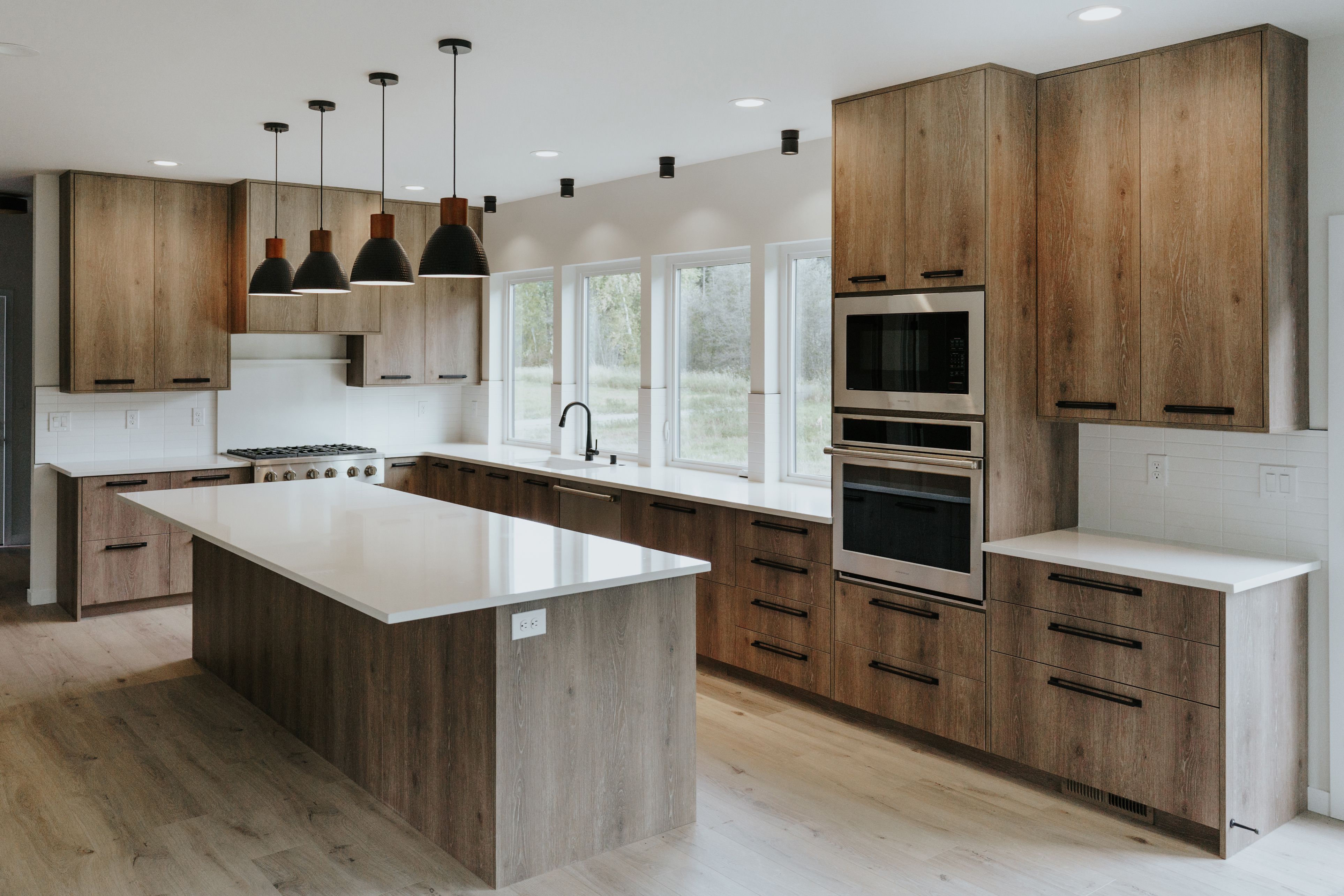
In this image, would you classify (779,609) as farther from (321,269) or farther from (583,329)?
(583,329)

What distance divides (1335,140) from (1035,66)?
962mm

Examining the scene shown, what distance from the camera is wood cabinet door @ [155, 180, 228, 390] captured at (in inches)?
238

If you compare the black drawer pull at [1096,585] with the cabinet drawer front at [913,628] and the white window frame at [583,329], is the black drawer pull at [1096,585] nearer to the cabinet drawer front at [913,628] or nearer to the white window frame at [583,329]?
the cabinet drawer front at [913,628]

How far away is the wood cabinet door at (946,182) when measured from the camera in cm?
360

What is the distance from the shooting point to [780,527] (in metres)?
4.37

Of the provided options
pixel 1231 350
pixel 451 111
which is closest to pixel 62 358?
pixel 451 111

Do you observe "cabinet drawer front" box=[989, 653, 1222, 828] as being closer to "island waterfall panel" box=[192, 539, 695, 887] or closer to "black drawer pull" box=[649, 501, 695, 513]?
"island waterfall panel" box=[192, 539, 695, 887]

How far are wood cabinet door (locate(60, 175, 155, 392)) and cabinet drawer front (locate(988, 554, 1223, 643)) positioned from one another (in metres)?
4.90

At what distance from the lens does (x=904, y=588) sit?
3914mm

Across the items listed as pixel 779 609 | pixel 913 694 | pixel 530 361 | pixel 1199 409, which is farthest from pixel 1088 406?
pixel 530 361

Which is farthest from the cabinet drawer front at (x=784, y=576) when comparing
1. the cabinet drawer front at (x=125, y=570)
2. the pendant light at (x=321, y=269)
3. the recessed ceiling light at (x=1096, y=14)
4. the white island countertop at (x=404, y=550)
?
the cabinet drawer front at (x=125, y=570)

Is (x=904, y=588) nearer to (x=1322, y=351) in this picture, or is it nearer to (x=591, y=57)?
(x=1322, y=351)

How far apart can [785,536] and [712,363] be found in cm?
161

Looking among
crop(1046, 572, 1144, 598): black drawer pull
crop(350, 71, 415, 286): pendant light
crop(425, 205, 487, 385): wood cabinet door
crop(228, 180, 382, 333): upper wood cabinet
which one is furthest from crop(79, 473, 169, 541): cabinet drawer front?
crop(1046, 572, 1144, 598): black drawer pull
